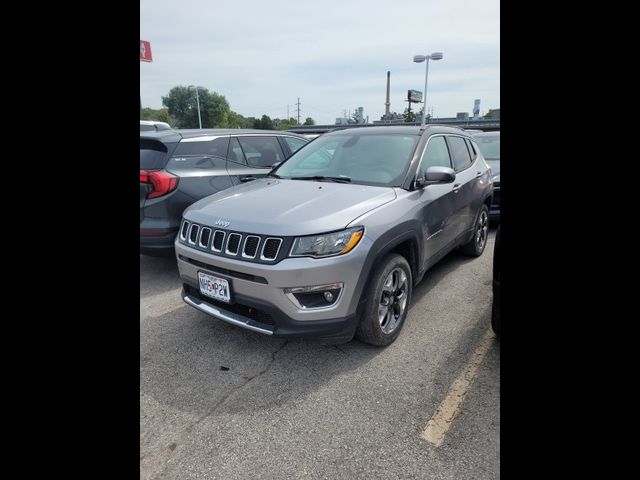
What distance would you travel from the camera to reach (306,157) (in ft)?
13.4

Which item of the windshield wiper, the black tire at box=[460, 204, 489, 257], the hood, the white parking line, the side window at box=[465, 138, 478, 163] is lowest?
the white parking line

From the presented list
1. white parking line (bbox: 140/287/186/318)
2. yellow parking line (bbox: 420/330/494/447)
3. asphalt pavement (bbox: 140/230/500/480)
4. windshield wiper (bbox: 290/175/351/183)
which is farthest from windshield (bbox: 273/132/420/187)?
white parking line (bbox: 140/287/186/318)

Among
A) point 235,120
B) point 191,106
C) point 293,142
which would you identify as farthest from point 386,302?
point 191,106

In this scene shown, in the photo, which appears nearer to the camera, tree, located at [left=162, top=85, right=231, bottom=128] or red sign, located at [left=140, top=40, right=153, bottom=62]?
red sign, located at [left=140, top=40, right=153, bottom=62]

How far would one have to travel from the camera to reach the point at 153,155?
4645 mm

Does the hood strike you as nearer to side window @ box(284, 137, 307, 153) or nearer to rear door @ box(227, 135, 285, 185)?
rear door @ box(227, 135, 285, 185)

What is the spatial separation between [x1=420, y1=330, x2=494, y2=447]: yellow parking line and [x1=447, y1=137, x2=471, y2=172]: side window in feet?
7.17

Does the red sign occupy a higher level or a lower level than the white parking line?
higher

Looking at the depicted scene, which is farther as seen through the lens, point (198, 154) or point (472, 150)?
point (472, 150)

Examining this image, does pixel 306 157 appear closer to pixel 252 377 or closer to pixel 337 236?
pixel 337 236

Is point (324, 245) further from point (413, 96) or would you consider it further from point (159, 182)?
point (413, 96)

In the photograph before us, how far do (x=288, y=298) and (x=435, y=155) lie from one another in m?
2.33

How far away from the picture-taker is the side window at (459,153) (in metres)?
4.43

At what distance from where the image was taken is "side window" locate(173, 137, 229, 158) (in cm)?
465
